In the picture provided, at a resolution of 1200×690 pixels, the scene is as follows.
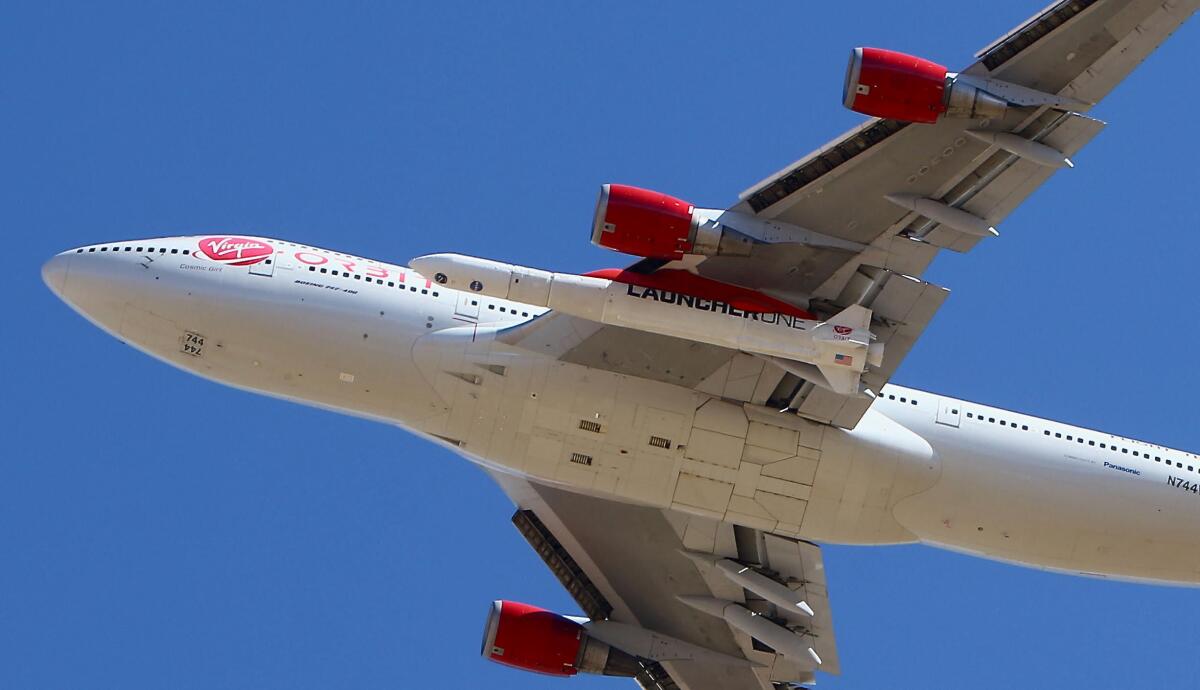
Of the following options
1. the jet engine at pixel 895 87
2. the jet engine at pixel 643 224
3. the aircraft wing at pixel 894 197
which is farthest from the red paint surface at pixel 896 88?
the jet engine at pixel 643 224

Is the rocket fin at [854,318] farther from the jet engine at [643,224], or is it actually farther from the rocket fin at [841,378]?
the jet engine at [643,224]

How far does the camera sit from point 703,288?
3656 cm

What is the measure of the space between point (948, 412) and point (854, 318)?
4.98 meters

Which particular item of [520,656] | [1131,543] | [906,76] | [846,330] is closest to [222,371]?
[520,656]

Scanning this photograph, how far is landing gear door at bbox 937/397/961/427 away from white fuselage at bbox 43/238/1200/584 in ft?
0.13

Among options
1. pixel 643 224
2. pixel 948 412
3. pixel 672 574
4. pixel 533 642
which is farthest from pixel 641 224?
pixel 533 642

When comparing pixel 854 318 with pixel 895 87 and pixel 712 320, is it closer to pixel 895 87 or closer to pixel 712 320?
pixel 712 320

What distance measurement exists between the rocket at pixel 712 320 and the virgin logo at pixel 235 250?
6009 mm

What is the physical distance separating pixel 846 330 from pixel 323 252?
1209 cm

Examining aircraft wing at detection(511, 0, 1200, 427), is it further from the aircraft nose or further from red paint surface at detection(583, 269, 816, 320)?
the aircraft nose

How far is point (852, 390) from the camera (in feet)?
119

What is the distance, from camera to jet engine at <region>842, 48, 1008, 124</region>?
111ft

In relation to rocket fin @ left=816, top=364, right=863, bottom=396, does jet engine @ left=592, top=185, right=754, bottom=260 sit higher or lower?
higher

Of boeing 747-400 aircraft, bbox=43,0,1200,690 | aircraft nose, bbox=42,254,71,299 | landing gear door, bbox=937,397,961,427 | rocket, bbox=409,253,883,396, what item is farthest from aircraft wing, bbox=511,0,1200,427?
aircraft nose, bbox=42,254,71,299
